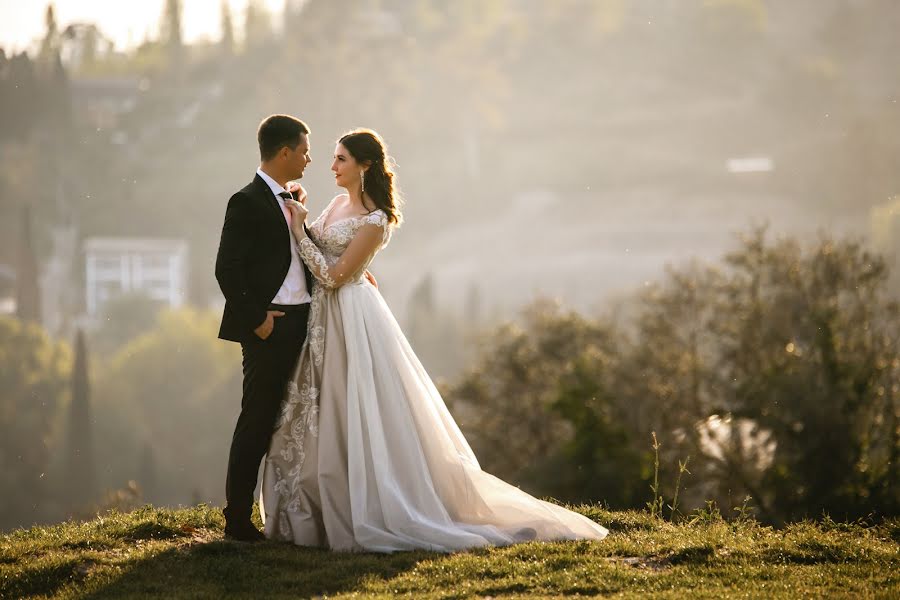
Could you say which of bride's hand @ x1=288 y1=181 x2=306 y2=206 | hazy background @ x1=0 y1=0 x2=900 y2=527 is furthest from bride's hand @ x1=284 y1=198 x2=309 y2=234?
hazy background @ x1=0 y1=0 x2=900 y2=527

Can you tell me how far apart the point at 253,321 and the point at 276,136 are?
1200 millimetres

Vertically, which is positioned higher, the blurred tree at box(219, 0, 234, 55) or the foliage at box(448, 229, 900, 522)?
the blurred tree at box(219, 0, 234, 55)

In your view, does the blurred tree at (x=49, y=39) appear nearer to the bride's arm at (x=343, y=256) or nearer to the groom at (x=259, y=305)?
the groom at (x=259, y=305)

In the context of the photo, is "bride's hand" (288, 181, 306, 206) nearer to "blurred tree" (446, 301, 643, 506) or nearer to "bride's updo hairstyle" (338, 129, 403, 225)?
"bride's updo hairstyle" (338, 129, 403, 225)

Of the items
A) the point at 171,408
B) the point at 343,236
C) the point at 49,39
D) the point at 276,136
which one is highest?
the point at 49,39

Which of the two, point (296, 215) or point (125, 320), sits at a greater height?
point (296, 215)

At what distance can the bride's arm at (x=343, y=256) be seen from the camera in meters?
6.52

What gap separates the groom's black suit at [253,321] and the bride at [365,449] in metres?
0.13

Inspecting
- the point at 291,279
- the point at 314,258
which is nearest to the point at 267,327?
the point at 291,279

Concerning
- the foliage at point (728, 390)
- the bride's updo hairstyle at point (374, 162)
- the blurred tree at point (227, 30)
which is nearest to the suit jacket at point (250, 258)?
the bride's updo hairstyle at point (374, 162)

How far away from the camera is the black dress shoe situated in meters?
6.40

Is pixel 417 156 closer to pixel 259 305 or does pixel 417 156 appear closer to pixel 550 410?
pixel 550 410

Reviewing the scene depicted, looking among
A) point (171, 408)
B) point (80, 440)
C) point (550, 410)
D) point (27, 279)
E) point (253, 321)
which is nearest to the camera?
point (253, 321)

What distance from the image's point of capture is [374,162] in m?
6.83
